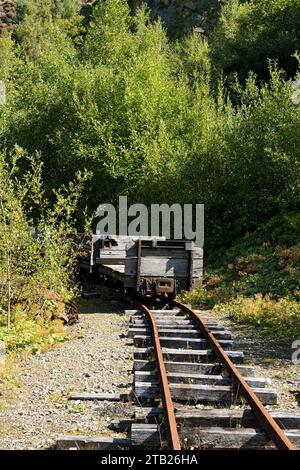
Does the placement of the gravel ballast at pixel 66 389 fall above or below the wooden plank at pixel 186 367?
below

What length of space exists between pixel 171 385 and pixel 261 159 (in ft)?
48.0

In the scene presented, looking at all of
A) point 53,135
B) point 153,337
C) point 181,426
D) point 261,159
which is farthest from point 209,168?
point 181,426

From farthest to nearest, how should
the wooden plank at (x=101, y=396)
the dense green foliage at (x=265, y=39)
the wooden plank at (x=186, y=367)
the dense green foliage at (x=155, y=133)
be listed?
the dense green foliage at (x=265, y=39) < the dense green foliage at (x=155, y=133) < the wooden plank at (x=186, y=367) < the wooden plank at (x=101, y=396)

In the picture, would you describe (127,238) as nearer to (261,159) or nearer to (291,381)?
(261,159)

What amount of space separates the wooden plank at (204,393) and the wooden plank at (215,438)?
1117 mm

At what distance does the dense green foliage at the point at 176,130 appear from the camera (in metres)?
18.6

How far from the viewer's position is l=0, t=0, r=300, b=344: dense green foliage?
18594mm

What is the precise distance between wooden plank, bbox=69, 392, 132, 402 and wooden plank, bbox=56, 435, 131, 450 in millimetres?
1388

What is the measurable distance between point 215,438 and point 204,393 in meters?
1.25

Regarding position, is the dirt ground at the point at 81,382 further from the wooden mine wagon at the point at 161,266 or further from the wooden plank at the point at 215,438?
the wooden mine wagon at the point at 161,266

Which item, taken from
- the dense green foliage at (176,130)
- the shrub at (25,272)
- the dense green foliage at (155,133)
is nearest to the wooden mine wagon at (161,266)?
the dense green foliage at (176,130)

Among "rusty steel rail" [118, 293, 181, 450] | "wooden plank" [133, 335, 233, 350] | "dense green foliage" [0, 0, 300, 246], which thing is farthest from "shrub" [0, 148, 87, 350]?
"dense green foliage" [0, 0, 300, 246]

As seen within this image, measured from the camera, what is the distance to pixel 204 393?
5.92 metres

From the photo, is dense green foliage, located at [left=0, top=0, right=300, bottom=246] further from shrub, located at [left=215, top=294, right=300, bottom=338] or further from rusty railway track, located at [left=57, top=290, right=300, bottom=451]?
rusty railway track, located at [left=57, top=290, right=300, bottom=451]
